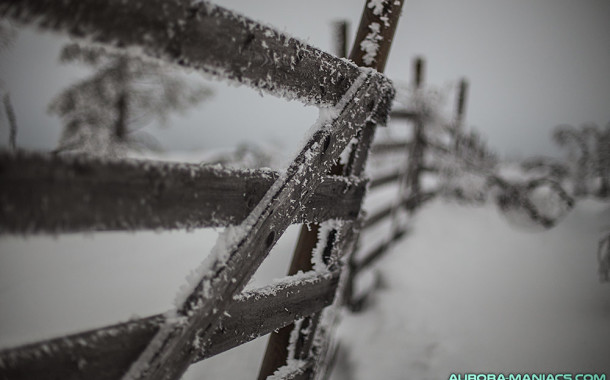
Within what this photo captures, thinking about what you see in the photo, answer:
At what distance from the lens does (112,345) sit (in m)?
0.75

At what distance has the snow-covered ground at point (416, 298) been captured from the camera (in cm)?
216

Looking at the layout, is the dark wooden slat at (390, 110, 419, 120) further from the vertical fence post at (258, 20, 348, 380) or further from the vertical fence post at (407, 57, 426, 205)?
the vertical fence post at (258, 20, 348, 380)

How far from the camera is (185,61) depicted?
0.76 m

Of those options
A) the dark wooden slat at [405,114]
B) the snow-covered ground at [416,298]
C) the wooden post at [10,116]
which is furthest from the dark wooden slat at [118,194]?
the dark wooden slat at [405,114]

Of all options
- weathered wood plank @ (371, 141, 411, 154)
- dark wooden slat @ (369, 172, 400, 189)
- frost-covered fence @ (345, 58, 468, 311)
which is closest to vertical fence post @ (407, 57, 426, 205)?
frost-covered fence @ (345, 58, 468, 311)

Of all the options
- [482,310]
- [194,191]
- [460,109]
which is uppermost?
[460,109]

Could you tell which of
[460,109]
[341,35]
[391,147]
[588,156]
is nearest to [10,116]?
[341,35]

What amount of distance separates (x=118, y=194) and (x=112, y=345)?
398 millimetres

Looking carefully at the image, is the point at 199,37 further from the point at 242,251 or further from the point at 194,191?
the point at 242,251

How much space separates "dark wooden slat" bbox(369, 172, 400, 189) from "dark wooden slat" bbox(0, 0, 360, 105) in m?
2.63

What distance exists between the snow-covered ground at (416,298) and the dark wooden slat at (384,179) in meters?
0.88

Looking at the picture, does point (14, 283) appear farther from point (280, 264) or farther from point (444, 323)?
point (444, 323)

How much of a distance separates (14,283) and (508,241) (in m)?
6.00

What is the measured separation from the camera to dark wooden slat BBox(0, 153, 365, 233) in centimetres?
57
